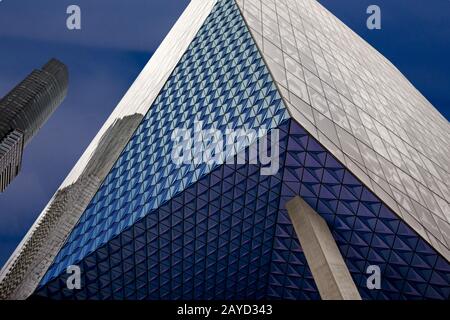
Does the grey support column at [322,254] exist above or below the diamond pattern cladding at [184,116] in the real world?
below

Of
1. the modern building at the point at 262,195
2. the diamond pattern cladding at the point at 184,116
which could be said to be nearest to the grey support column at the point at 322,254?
the modern building at the point at 262,195

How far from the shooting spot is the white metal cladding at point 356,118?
3681cm

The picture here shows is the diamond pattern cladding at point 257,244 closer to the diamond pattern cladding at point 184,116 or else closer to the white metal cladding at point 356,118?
the white metal cladding at point 356,118

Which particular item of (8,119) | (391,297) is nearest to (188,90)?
(391,297)

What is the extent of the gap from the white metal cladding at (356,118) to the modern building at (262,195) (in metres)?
0.18

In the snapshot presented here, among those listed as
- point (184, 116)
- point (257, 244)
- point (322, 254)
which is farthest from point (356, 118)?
point (184, 116)

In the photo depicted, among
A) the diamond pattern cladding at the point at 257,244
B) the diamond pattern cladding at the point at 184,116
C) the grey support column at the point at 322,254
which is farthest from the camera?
the diamond pattern cladding at the point at 184,116

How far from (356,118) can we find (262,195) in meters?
10.8

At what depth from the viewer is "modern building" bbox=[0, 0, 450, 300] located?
119 ft

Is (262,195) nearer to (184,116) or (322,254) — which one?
(322,254)

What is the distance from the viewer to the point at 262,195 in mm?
39625

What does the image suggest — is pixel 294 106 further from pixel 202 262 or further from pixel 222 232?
pixel 202 262

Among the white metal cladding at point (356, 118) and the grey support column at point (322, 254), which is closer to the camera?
the grey support column at point (322, 254)

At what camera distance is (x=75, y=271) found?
148 ft
